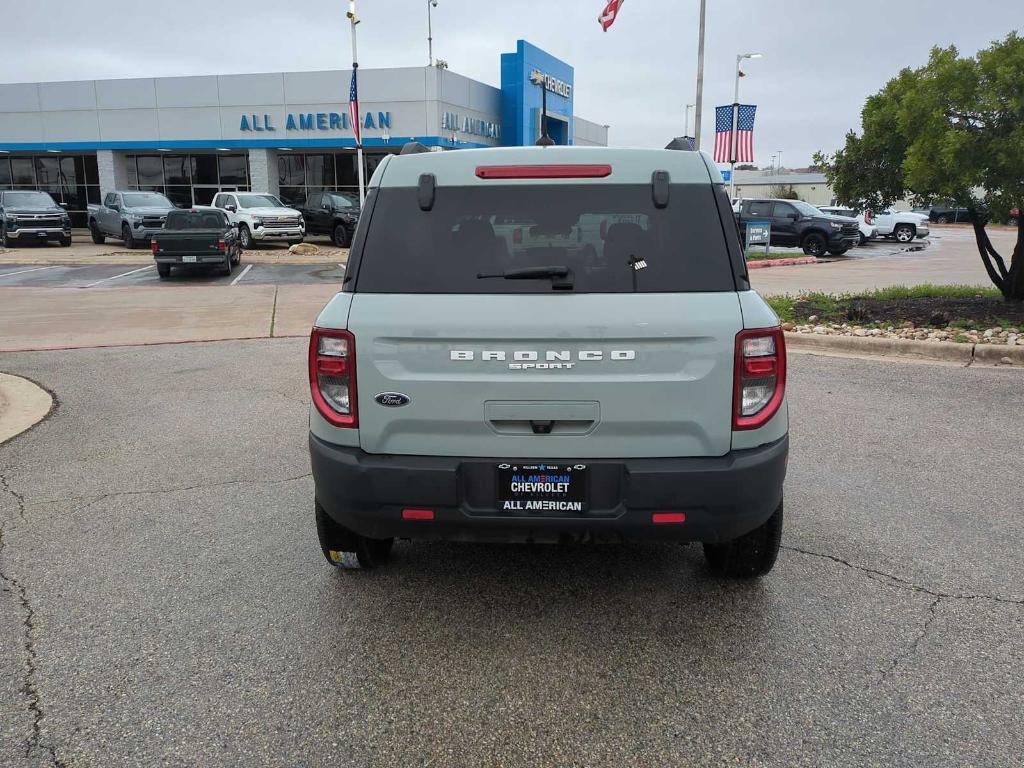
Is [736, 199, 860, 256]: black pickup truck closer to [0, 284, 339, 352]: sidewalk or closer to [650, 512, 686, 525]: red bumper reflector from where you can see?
[0, 284, 339, 352]: sidewalk

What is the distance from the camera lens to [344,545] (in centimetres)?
380

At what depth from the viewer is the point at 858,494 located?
505 centimetres

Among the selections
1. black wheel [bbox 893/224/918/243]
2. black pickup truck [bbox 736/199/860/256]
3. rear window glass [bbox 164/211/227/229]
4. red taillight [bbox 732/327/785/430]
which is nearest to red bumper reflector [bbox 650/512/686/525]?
red taillight [bbox 732/327/785/430]

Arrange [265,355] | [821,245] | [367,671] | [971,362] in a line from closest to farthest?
[367,671] < [971,362] < [265,355] < [821,245]

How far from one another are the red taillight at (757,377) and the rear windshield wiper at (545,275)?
68 centimetres

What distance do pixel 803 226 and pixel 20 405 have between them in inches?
991

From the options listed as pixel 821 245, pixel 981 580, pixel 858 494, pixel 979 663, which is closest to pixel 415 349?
pixel 979 663

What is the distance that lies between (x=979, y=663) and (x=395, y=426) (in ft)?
8.01

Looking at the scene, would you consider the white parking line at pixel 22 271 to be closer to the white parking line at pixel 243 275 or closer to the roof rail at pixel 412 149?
the white parking line at pixel 243 275

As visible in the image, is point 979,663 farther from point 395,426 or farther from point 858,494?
point 395,426

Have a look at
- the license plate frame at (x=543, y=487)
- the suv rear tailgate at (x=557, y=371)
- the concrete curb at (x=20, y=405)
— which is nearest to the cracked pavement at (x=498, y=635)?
the license plate frame at (x=543, y=487)

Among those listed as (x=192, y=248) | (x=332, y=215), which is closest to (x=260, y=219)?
(x=332, y=215)

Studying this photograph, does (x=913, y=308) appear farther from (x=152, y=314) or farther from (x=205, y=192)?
(x=205, y=192)

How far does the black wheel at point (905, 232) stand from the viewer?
1433 inches
